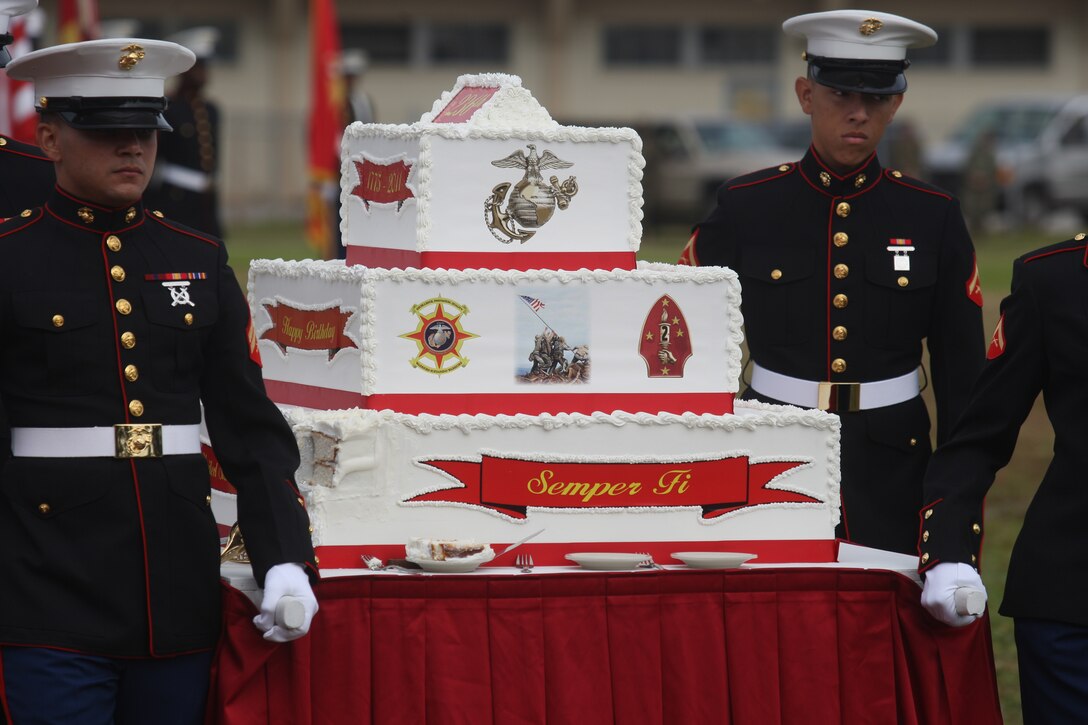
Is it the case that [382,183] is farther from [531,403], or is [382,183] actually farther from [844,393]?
[844,393]

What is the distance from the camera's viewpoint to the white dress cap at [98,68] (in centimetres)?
375

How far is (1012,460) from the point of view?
1127cm

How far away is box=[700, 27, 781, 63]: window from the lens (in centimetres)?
3691

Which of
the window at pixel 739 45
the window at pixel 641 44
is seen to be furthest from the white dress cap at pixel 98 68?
the window at pixel 739 45

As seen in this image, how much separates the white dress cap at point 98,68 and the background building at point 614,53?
31531 millimetres

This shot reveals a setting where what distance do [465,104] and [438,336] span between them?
774 millimetres

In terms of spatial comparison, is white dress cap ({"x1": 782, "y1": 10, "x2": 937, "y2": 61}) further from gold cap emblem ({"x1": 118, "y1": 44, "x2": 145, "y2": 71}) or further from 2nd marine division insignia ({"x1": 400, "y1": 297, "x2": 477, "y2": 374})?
gold cap emblem ({"x1": 118, "y1": 44, "x2": 145, "y2": 71})

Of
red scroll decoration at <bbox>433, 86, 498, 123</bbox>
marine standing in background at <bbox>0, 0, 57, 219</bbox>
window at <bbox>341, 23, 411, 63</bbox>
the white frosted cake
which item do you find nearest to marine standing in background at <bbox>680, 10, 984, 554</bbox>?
the white frosted cake

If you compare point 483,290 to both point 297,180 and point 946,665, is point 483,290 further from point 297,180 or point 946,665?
point 297,180

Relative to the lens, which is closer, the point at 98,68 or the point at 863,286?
the point at 98,68

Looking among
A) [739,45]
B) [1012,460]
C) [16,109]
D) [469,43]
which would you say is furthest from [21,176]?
[739,45]

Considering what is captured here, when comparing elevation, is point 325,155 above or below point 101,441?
below

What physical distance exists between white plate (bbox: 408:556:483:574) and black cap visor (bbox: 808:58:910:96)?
1.70m

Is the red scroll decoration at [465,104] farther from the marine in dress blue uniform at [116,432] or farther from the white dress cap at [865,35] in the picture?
the marine in dress blue uniform at [116,432]
